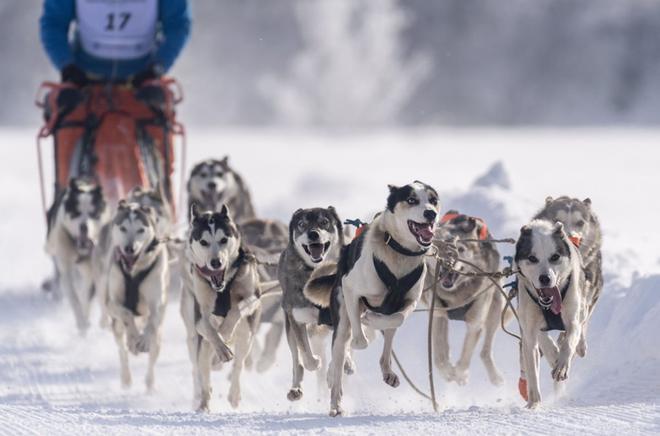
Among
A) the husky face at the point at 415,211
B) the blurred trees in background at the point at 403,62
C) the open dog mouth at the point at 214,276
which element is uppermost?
the blurred trees in background at the point at 403,62

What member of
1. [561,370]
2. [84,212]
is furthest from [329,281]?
[84,212]

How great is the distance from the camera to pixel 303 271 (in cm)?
543

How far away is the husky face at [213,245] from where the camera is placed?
549 centimetres

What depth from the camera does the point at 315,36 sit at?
1287 inches

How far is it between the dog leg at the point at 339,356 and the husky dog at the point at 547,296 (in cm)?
64

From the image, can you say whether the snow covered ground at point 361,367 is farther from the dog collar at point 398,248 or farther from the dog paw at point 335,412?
the dog collar at point 398,248

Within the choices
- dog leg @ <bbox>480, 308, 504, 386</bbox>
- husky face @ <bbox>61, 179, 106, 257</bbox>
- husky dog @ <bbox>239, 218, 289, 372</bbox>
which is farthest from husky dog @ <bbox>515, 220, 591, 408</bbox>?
husky face @ <bbox>61, 179, 106, 257</bbox>

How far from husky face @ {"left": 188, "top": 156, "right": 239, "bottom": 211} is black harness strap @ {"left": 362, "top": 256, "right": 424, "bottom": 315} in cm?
290

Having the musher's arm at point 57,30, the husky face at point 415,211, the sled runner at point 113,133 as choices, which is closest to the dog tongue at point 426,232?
the husky face at point 415,211

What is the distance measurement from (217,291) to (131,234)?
91cm

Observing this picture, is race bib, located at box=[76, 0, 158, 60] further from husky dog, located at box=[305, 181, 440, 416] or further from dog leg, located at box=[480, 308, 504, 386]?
husky dog, located at box=[305, 181, 440, 416]

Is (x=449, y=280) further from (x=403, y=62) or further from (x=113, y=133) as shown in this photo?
(x=403, y=62)

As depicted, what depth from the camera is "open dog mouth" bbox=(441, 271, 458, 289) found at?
571 cm

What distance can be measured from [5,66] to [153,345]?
2788cm
